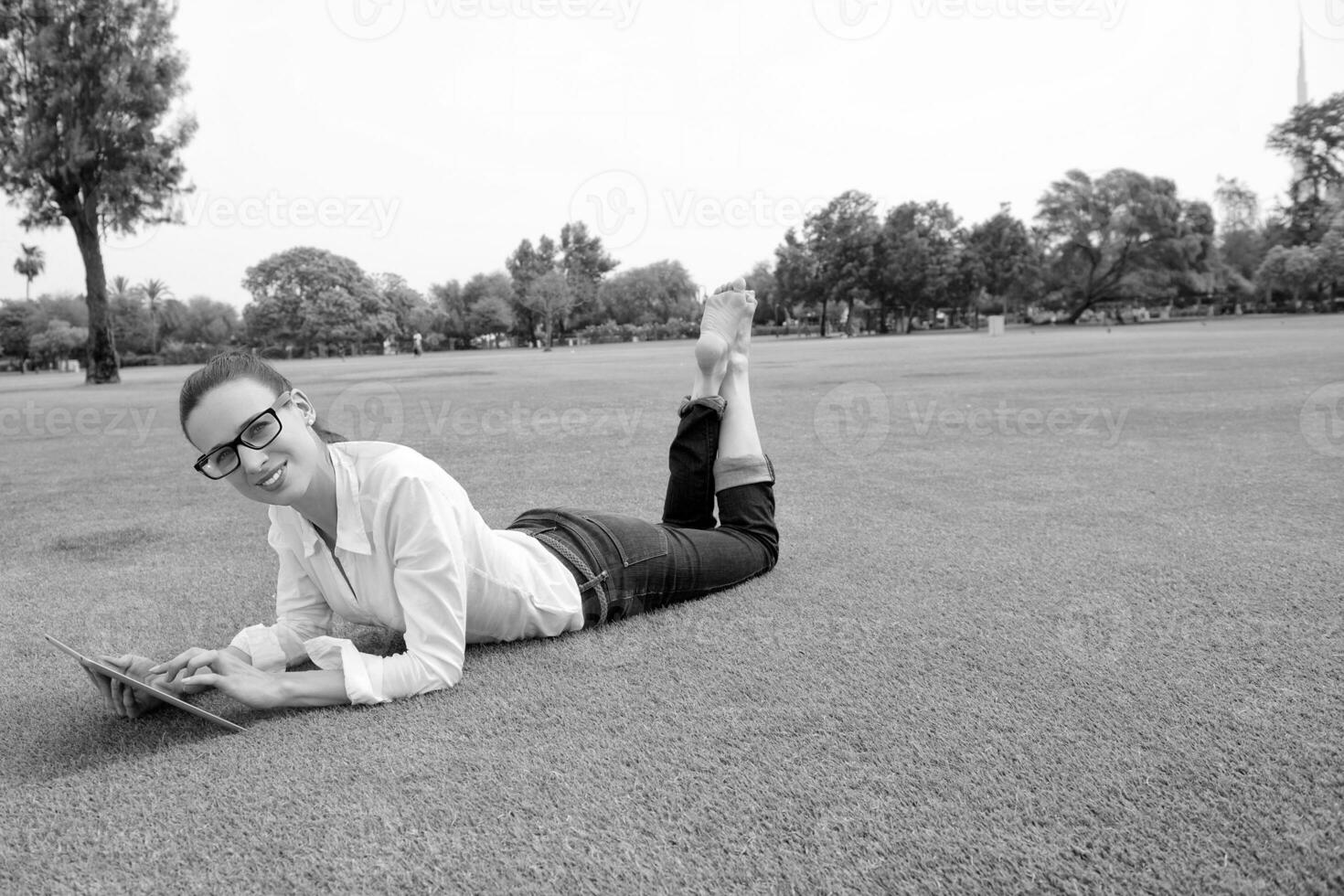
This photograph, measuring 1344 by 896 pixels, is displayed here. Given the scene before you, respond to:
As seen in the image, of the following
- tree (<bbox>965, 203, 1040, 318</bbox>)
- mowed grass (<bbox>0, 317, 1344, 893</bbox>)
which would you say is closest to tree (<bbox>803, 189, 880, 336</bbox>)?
tree (<bbox>965, 203, 1040, 318</bbox>)

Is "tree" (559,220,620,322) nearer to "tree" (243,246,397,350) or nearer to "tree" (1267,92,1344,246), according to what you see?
"tree" (243,246,397,350)

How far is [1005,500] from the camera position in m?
4.73

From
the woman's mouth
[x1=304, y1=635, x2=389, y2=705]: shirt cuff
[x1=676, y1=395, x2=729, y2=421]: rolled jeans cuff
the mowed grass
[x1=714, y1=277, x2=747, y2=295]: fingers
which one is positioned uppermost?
[x1=714, y1=277, x2=747, y2=295]: fingers

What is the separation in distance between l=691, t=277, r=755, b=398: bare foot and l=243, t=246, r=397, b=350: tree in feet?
214

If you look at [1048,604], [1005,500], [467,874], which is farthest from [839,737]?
[1005,500]

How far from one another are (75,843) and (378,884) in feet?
2.16

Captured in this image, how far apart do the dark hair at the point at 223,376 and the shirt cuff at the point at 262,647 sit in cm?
72

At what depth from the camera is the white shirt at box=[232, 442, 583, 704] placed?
208 cm

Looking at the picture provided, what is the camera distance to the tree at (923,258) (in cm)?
5784

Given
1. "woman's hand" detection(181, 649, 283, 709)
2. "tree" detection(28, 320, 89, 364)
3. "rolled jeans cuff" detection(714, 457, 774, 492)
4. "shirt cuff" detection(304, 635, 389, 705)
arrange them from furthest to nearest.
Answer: "tree" detection(28, 320, 89, 364)
"rolled jeans cuff" detection(714, 457, 774, 492)
"shirt cuff" detection(304, 635, 389, 705)
"woman's hand" detection(181, 649, 283, 709)

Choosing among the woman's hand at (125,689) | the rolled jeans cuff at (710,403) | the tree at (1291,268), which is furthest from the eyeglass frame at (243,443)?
the tree at (1291,268)

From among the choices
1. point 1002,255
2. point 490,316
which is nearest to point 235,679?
point 1002,255

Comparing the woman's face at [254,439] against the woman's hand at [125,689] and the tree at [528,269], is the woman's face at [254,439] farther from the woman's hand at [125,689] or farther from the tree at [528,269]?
the tree at [528,269]

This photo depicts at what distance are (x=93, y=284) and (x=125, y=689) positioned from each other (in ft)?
85.6
